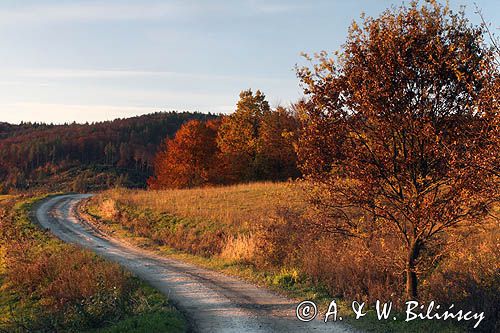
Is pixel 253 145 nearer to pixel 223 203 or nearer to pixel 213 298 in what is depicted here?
pixel 223 203

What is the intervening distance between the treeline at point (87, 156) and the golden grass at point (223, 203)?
5547 centimetres

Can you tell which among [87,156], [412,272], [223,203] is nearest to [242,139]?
[223,203]

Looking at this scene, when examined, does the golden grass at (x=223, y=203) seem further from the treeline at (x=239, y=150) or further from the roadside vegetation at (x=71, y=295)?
the treeline at (x=239, y=150)

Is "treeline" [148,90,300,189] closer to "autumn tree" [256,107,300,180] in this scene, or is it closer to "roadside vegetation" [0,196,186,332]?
"autumn tree" [256,107,300,180]

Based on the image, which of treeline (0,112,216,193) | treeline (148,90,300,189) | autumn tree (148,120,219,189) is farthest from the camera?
treeline (0,112,216,193)

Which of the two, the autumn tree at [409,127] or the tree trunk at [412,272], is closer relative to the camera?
the autumn tree at [409,127]

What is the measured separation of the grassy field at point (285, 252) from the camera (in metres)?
10.4

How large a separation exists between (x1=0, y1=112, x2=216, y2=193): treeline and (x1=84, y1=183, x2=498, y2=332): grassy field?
205 feet

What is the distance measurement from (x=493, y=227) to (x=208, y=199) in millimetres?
20949

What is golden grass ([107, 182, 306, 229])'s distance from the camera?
24406 millimetres

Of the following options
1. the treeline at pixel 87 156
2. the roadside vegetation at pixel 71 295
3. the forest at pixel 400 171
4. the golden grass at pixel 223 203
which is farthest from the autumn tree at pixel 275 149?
the treeline at pixel 87 156

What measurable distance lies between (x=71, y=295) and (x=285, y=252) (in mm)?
7689

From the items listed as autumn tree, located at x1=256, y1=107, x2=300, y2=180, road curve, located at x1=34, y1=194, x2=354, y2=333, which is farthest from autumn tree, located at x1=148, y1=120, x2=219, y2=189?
road curve, located at x1=34, y1=194, x2=354, y2=333

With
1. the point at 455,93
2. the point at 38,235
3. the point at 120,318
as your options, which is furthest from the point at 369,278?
the point at 38,235
